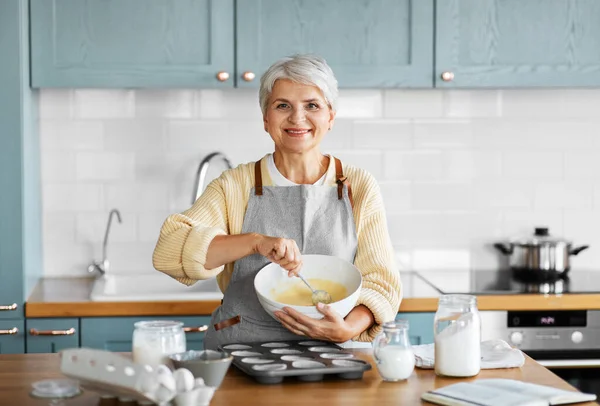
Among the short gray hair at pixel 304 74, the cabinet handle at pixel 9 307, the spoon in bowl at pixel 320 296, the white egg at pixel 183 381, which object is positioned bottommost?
the cabinet handle at pixel 9 307

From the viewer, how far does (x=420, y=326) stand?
335 cm

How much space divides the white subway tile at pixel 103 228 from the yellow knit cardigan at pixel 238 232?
1349mm

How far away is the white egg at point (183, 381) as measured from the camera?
1718 mm

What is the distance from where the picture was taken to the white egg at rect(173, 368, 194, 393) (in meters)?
1.72

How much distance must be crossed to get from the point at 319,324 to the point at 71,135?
6.68ft

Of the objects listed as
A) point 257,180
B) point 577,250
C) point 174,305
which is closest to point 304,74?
point 257,180

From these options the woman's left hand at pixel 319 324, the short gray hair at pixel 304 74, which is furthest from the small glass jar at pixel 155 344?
the short gray hair at pixel 304 74

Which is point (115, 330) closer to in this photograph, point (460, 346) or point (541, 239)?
point (460, 346)

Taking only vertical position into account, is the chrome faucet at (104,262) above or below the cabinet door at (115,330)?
above

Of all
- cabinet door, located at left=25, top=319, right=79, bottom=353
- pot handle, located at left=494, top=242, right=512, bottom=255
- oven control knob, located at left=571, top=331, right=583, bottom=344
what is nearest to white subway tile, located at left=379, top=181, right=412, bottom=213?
pot handle, located at left=494, top=242, right=512, bottom=255

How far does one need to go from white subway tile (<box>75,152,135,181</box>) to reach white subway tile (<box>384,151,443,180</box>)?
1.12 metres

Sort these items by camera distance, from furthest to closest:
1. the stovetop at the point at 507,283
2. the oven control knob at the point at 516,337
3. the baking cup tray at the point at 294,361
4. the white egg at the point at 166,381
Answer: the stovetop at the point at 507,283
the oven control knob at the point at 516,337
the baking cup tray at the point at 294,361
the white egg at the point at 166,381

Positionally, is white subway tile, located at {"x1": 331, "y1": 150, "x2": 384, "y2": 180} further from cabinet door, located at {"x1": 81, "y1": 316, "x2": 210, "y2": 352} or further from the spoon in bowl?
the spoon in bowl

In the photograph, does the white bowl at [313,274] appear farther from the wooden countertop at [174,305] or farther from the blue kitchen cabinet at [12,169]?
the blue kitchen cabinet at [12,169]
